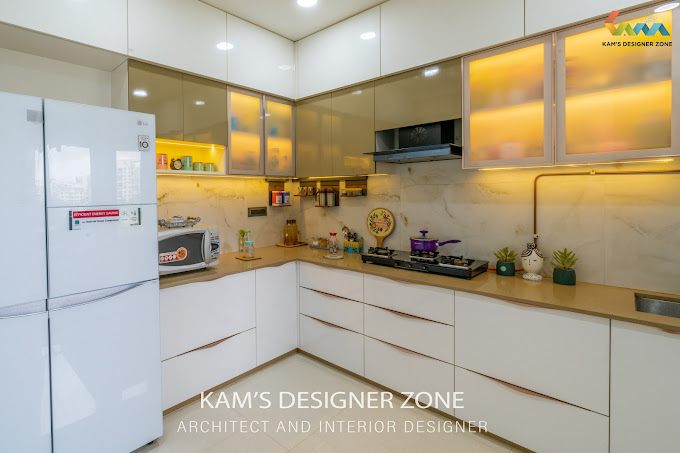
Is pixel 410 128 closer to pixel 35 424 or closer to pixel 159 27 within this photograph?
pixel 159 27

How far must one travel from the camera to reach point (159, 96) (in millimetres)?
2299

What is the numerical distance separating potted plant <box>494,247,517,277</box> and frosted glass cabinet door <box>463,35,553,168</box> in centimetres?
61

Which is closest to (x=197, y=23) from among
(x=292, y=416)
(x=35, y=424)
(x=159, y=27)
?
(x=159, y=27)

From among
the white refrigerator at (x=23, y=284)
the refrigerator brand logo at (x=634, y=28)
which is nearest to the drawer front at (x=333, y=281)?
the white refrigerator at (x=23, y=284)

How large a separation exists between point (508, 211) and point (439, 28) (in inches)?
52.4

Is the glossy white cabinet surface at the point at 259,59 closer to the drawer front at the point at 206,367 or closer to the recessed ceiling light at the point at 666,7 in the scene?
the drawer front at the point at 206,367

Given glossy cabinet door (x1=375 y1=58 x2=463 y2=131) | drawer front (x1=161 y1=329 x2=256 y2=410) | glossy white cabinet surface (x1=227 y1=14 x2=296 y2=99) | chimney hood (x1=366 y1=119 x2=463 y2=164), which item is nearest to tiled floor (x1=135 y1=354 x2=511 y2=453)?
drawer front (x1=161 y1=329 x2=256 y2=410)

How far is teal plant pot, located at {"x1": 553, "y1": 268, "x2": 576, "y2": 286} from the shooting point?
197 centimetres

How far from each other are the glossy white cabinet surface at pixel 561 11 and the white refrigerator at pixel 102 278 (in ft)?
7.31

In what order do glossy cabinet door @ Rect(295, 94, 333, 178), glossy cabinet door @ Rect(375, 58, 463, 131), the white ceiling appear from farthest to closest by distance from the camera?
glossy cabinet door @ Rect(295, 94, 333, 178)
the white ceiling
glossy cabinet door @ Rect(375, 58, 463, 131)

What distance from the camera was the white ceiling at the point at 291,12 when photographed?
254 cm

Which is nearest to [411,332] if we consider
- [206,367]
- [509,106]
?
[206,367]

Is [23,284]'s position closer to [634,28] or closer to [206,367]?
[206,367]

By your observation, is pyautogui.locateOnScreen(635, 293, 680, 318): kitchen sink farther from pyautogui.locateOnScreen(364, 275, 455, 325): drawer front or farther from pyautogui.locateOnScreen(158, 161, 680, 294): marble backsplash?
pyautogui.locateOnScreen(364, 275, 455, 325): drawer front
